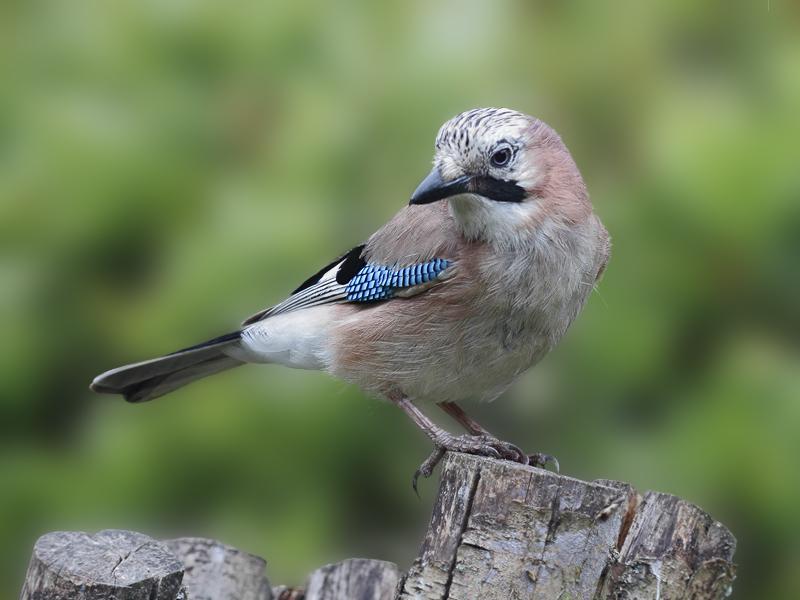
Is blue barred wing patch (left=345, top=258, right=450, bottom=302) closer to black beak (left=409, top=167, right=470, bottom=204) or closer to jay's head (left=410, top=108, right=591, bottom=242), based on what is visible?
jay's head (left=410, top=108, right=591, bottom=242)

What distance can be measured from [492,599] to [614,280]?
211cm

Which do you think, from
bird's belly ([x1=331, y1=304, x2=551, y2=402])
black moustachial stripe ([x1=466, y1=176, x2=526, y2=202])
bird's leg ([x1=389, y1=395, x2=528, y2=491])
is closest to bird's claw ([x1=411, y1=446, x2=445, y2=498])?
bird's leg ([x1=389, y1=395, x2=528, y2=491])

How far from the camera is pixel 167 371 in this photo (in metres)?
4.20

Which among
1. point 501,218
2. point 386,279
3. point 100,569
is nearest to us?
point 100,569

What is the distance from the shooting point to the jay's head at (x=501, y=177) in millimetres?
3400

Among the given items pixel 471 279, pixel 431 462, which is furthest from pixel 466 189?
pixel 431 462

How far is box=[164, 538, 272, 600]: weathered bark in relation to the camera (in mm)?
3361

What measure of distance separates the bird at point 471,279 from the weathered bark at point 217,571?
0.63m

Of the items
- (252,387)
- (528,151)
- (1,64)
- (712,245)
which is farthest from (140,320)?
(712,245)

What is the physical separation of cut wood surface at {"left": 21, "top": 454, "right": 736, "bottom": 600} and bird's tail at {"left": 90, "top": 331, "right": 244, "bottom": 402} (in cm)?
131

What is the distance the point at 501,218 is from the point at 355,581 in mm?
1120

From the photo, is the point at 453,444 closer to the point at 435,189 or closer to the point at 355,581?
the point at 355,581

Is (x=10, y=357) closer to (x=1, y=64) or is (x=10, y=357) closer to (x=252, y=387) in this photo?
(x=252, y=387)

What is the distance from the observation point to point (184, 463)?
14.6ft
